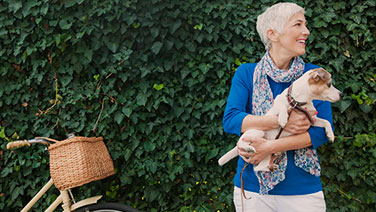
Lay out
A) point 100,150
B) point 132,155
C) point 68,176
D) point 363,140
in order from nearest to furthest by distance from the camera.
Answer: point 68,176 → point 100,150 → point 363,140 → point 132,155

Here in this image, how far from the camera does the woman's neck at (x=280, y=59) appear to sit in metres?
1.95

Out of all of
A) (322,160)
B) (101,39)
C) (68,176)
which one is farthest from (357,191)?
(101,39)

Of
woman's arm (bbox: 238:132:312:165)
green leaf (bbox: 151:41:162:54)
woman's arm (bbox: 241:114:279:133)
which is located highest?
woman's arm (bbox: 241:114:279:133)

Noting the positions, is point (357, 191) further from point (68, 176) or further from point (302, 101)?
point (68, 176)

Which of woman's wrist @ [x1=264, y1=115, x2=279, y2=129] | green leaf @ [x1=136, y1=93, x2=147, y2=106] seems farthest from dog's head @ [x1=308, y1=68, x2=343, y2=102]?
green leaf @ [x1=136, y1=93, x2=147, y2=106]

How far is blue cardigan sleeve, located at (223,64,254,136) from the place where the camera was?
6.47ft

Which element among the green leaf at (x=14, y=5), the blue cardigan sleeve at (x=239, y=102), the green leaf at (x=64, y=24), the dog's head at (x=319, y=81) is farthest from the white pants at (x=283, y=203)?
the green leaf at (x=14, y=5)

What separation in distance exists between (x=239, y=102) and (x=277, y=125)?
294 mm

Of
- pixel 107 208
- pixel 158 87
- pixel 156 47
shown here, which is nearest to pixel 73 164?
pixel 107 208

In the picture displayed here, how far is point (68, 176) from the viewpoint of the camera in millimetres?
2510

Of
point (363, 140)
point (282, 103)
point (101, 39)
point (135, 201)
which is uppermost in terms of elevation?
point (282, 103)

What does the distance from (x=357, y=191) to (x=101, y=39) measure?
2977 mm

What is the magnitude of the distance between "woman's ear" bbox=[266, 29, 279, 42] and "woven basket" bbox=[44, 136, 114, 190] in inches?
65.7

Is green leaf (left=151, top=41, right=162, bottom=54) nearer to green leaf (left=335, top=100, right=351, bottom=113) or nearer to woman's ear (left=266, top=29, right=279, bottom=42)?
woman's ear (left=266, top=29, right=279, bottom=42)
